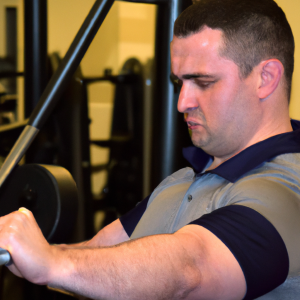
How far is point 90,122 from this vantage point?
4.46 feet

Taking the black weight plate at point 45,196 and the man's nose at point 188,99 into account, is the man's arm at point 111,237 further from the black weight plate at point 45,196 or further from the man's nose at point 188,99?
the man's nose at point 188,99

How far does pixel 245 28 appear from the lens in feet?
2.62

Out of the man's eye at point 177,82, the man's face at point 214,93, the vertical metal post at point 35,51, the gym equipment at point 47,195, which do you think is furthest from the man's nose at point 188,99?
the vertical metal post at point 35,51

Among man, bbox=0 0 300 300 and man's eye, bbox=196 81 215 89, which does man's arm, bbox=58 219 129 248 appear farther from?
man's eye, bbox=196 81 215 89

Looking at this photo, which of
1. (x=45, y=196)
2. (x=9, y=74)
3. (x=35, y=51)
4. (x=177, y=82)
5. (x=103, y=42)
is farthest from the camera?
(x=103, y=42)

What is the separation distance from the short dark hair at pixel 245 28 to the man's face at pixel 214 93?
0.02 m

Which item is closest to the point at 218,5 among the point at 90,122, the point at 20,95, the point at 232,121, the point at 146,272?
the point at 232,121

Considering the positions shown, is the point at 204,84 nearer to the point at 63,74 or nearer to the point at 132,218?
the point at 63,74

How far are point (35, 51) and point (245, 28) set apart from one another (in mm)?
620

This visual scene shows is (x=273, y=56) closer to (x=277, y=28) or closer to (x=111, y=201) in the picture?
(x=277, y=28)

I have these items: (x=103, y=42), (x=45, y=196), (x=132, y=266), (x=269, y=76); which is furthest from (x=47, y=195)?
(x=103, y=42)

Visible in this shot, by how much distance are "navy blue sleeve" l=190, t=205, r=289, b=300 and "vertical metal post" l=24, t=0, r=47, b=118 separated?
2.46 feet

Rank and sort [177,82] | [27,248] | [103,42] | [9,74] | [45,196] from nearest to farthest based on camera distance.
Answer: [27,248]
[45,196]
[177,82]
[9,74]
[103,42]

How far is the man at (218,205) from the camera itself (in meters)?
0.52
